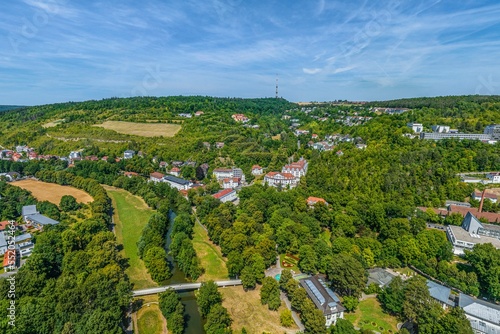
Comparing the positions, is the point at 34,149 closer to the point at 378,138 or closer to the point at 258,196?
the point at 258,196

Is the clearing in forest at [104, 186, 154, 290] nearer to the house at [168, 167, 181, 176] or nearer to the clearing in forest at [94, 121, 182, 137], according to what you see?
the house at [168, 167, 181, 176]

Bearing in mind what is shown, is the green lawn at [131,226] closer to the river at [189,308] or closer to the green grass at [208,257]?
the river at [189,308]

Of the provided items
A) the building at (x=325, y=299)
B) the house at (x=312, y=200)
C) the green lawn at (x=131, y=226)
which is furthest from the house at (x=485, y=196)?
the green lawn at (x=131, y=226)

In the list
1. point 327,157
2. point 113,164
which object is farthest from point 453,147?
point 113,164

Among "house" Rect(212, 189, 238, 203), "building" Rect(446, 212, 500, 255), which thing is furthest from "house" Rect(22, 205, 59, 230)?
"building" Rect(446, 212, 500, 255)

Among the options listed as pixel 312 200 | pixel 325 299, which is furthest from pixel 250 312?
pixel 312 200
